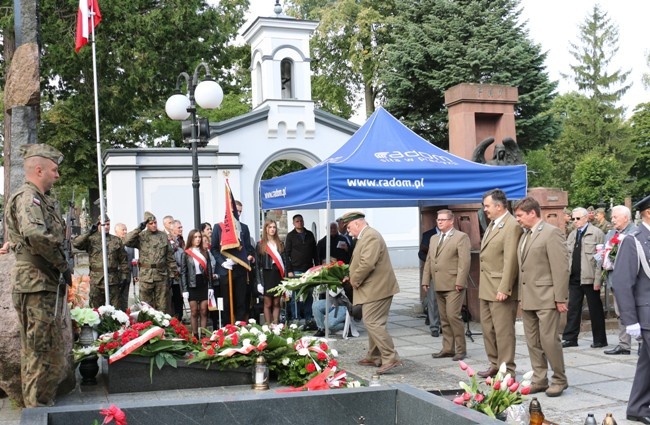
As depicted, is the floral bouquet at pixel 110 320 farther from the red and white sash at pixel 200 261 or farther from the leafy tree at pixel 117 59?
the leafy tree at pixel 117 59

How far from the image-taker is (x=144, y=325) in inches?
302

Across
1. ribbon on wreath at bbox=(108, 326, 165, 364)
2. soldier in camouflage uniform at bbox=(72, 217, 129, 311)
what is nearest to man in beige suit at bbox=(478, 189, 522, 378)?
ribbon on wreath at bbox=(108, 326, 165, 364)

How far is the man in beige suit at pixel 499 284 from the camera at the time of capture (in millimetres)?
7156

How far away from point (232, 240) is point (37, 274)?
4888mm

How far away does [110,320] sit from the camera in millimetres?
8492

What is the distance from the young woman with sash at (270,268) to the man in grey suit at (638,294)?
624 centimetres

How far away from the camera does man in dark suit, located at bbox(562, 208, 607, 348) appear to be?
9.21m

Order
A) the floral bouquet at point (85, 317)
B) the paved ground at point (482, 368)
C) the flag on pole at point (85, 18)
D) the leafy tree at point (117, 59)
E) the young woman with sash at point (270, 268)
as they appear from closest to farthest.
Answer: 1. the paved ground at point (482, 368)
2. the floral bouquet at point (85, 317)
3. the young woman with sash at point (270, 268)
4. the flag on pole at point (85, 18)
5. the leafy tree at point (117, 59)

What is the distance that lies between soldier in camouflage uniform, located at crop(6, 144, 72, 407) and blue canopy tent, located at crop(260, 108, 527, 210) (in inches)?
173

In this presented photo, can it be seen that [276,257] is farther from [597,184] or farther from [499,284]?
[597,184]

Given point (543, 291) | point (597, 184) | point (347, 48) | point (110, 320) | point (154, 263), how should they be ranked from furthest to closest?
A: point (597, 184) < point (347, 48) < point (154, 263) < point (110, 320) < point (543, 291)

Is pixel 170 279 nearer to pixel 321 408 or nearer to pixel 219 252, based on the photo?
pixel 219 252

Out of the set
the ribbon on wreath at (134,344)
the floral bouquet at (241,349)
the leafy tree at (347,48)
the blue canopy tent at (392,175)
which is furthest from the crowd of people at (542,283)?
the leafy tree at (347,48)

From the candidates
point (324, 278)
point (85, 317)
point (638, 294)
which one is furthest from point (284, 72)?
point (638, 294)
